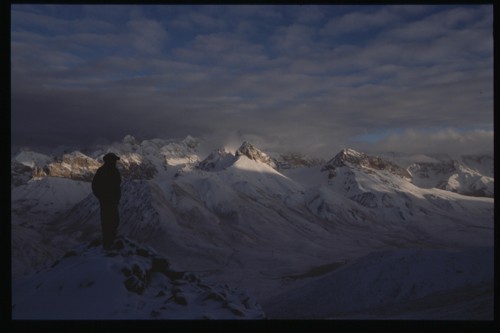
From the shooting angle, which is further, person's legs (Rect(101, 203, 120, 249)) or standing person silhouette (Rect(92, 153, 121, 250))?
person's legs (Rect(101, 203, 120, 249))

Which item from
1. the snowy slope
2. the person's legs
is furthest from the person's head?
the snowy slope

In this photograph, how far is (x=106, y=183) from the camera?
1734 centimetres

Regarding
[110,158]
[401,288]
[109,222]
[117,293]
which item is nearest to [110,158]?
[110,158]

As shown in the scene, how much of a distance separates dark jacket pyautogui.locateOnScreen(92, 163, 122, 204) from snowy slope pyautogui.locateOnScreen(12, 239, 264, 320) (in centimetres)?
222

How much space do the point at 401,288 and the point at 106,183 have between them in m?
30.8

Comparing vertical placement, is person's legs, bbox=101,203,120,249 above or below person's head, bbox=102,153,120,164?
below

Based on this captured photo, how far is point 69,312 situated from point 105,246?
12.6ft

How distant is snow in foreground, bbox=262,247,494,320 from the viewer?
95.0 feet

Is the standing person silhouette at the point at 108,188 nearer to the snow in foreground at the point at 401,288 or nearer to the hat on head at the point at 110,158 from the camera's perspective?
the hat on head at the point at 110,158

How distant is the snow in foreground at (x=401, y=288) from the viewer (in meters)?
29.0

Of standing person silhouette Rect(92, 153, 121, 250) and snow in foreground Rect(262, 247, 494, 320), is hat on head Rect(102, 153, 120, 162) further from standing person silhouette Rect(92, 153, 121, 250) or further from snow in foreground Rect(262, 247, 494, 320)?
snow in foreground Rect(262, 247, 494, 320)

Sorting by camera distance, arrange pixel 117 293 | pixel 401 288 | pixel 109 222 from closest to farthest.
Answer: pixel 117 293, pixel 109 222, pixel 401 288

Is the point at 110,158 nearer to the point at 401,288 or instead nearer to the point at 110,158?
the point at 110,158
